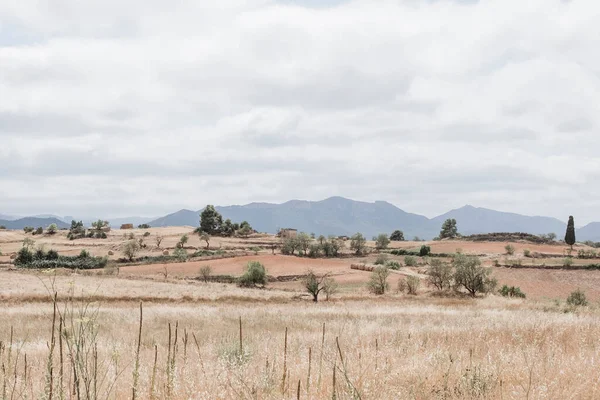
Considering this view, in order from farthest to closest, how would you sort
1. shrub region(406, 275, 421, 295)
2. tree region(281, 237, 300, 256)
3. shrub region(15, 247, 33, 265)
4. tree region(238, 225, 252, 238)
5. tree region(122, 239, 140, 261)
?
1. tree region(238, 225, 252, 238)
2. tree region(281, 237, 300, 256)
3. tree region(122, 239, 140, 261)
4. shrub region(15, 247, 33, 265)
5. shrub region(406, 275, 421, 295)

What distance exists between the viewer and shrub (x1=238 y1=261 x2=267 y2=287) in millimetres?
58034

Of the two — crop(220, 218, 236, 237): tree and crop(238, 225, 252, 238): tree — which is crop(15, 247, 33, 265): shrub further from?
crop(238, 225, 252, 238): tree

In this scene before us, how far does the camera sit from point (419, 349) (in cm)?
960

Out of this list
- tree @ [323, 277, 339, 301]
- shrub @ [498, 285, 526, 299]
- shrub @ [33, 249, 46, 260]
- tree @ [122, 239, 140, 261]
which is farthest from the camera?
tree @ [122, 239, 140, 261]

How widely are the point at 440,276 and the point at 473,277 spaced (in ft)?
14.3

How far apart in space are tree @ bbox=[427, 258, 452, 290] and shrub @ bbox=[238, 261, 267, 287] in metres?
21.5

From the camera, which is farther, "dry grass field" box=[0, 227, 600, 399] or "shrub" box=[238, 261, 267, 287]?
"shrub" box=[238, 261, 267, 287]

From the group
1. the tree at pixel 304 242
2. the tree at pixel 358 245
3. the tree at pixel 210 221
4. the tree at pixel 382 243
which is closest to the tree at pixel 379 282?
the tree at pixel 304 242

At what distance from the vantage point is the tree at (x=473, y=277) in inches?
1966

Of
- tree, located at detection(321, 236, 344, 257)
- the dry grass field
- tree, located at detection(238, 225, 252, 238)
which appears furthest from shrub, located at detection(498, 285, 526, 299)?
tree, located at detection(238, 225, 252, 238)

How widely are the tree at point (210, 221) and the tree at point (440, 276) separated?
103 metres

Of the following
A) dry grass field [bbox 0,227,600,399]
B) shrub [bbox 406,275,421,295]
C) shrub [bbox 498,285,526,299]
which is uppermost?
dry grass field [bbox 0,227,600,399]

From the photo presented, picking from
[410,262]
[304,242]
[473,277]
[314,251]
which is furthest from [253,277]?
[304,242]

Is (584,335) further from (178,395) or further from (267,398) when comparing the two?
(178,395)
